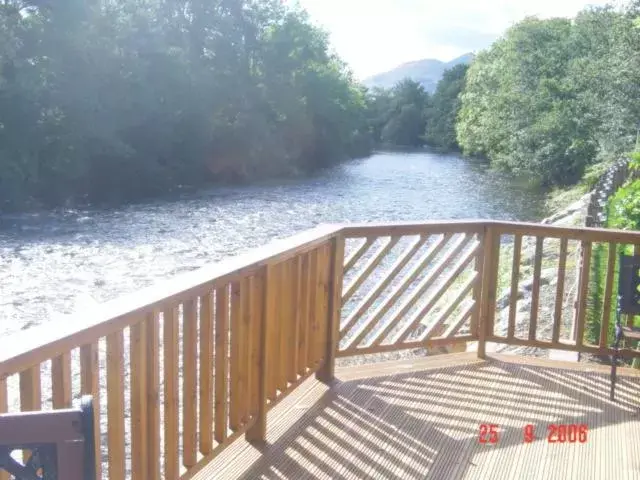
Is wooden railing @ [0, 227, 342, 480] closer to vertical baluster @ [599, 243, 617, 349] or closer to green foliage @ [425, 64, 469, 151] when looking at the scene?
vertical baluster @ [599, 243, 617, 349]

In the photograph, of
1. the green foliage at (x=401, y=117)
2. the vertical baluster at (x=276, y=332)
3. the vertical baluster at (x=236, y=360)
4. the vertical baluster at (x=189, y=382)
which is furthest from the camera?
the green foliage at (x=401, y=117)

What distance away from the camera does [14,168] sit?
18766 mm

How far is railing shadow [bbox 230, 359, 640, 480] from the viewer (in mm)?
3318

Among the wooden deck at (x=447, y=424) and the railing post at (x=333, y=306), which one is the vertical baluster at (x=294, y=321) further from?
the railing post at (x=333, y=306)

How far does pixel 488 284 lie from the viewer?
4.77m

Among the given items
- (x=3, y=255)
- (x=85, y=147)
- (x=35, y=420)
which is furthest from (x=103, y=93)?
(x=35, y=420)

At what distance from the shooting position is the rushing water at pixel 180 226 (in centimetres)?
1009

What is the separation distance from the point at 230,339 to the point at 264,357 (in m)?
0.32

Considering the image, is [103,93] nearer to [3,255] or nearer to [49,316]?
[3,255]

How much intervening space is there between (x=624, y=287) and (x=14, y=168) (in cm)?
1776

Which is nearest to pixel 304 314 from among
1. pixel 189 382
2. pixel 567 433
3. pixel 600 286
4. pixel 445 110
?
pixel 189 382

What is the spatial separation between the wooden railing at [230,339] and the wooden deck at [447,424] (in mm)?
154

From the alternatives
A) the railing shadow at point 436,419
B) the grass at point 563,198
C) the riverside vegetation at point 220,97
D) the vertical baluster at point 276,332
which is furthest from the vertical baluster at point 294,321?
the grass at point 563,198

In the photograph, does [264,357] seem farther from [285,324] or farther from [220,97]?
[220,97]
